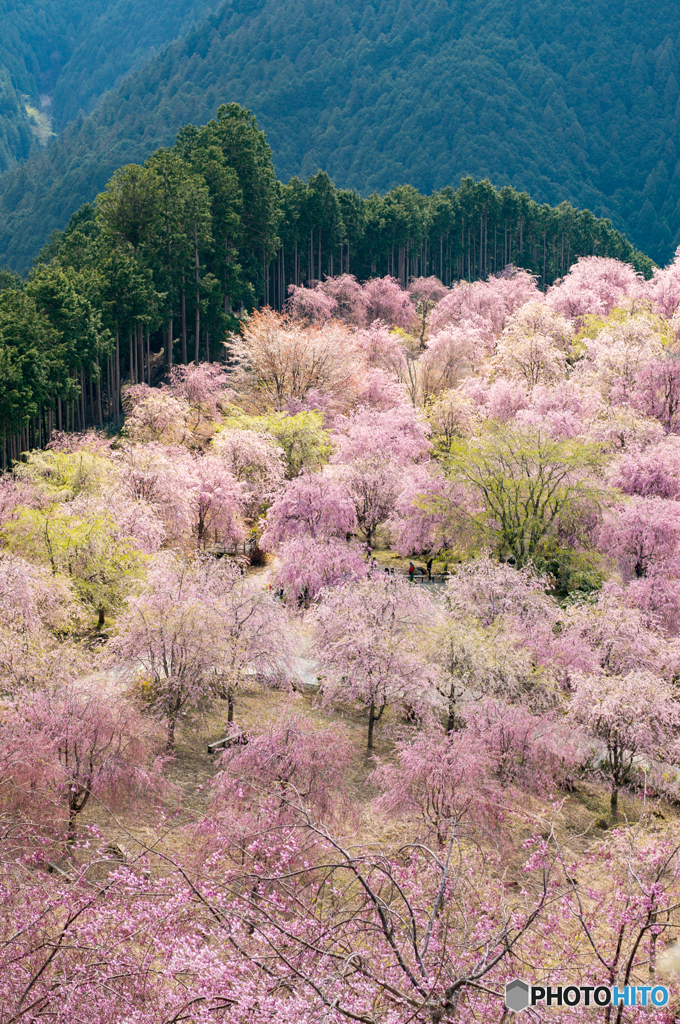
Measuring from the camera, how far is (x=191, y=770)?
20.8m

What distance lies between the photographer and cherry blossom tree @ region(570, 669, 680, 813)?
62.3 ft

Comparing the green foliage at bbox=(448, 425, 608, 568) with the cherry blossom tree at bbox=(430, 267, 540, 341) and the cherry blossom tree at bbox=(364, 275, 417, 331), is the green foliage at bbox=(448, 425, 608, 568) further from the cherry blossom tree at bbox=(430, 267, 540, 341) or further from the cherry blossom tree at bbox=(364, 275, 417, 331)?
Answer: the cherry blossom tree at bbox=(364, 275, 417, 331)

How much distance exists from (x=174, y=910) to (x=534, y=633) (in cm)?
1519

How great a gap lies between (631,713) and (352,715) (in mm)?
9388

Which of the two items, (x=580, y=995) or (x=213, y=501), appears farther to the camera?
(x=213, y=501)

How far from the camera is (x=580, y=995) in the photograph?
8398mm

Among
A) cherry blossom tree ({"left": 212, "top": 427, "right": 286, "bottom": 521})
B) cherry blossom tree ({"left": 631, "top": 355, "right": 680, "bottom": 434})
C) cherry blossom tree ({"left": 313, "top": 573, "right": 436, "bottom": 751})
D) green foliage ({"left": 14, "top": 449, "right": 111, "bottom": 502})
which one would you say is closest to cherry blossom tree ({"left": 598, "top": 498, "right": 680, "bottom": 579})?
cherry blossom tree ({"left": 313, "top": 573, "right": 436, "bottom": 751})

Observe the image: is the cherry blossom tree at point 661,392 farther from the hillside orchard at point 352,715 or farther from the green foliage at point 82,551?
the green foliage at point 82,551

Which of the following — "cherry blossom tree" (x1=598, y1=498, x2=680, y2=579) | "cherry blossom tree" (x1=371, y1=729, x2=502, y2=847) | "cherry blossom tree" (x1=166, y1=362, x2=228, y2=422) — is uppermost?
"cherry blossom tree" (x1=166, y1=362, x2=228, y2=422)

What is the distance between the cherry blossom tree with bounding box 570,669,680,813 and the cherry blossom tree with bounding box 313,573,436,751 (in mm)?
4234

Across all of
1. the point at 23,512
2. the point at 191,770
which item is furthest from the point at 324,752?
the point at 23,512

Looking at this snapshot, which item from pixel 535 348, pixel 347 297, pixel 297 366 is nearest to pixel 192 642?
pixel 297 366

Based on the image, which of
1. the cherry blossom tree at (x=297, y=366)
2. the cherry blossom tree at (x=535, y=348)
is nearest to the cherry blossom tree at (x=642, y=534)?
the cherry blossom tree at (x=535, y=348)

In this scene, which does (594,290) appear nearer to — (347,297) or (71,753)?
(347,297)
